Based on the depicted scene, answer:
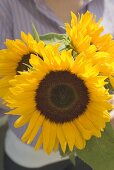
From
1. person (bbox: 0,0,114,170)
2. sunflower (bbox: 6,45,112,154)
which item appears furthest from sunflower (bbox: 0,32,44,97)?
person (bbox: 0,0,114,170)

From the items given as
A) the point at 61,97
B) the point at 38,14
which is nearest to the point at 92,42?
the point at 61,97

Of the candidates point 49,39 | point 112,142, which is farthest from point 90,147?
point 49,39

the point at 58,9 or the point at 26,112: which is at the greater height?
the point at 58,9

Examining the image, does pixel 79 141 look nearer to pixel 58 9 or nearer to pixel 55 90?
pixel 55 90

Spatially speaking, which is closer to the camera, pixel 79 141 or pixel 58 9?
pixel 79 141

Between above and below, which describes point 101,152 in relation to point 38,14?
below

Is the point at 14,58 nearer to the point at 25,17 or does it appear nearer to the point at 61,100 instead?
the point at 61,100

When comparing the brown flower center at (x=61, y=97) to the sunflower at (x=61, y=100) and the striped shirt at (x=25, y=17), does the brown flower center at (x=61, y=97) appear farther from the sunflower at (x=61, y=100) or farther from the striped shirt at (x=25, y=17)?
the striped shirt at (x=25, y=17)
